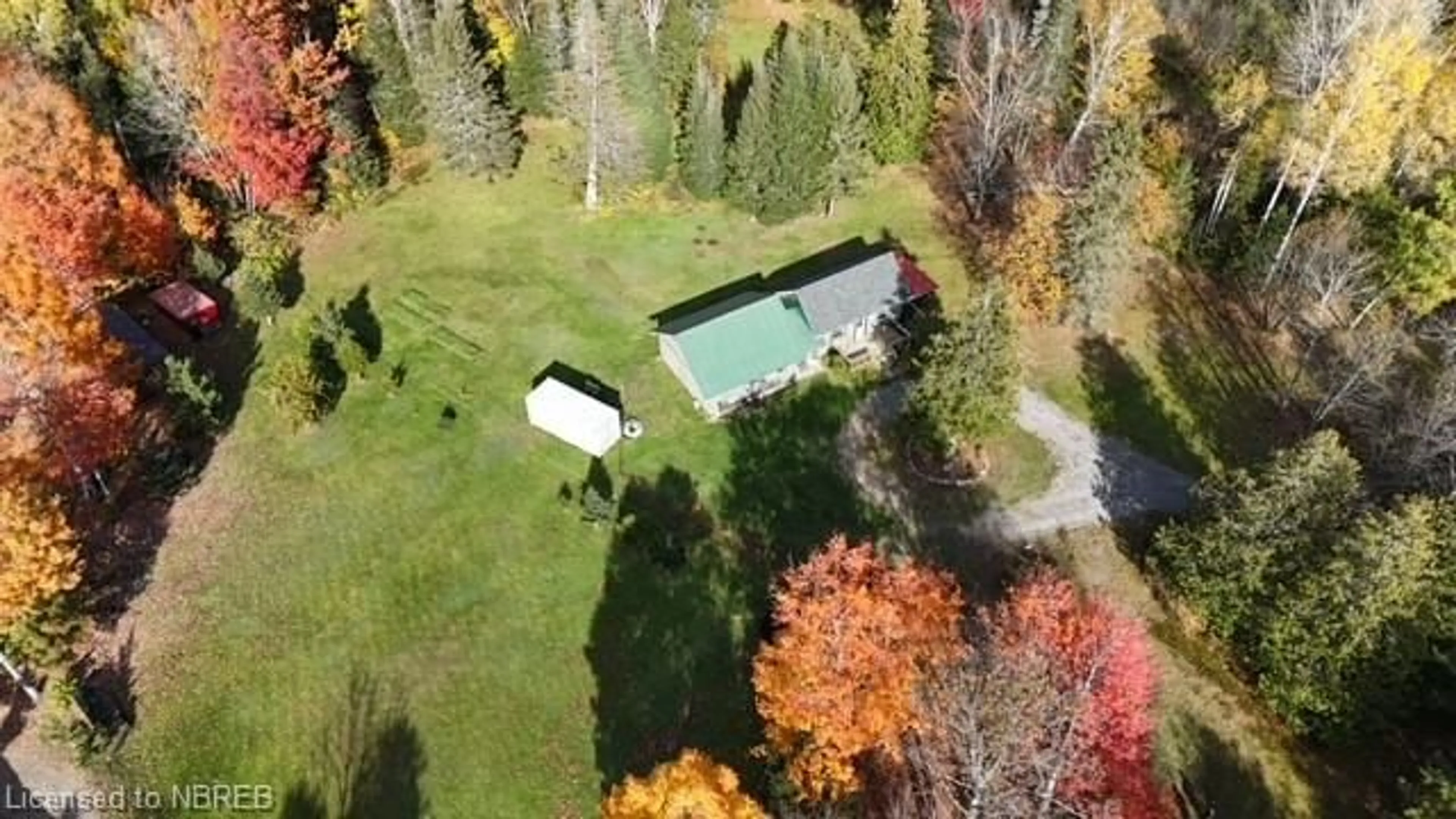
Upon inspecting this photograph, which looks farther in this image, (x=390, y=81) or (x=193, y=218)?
(x=390, y=81)

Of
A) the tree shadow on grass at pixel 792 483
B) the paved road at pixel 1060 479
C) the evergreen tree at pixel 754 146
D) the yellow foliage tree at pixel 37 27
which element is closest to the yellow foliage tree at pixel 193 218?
the yellow foliage tree at pixel 37 27

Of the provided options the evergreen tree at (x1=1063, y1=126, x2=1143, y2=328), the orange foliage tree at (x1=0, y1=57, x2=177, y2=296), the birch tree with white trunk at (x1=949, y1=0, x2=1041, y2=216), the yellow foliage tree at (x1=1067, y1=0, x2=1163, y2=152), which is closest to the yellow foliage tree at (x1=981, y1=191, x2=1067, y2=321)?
the evergreen tree at (x1=1063, y1=126, x2=1143, y2=328)

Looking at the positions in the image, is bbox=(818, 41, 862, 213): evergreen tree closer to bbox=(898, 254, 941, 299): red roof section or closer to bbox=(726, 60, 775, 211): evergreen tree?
bbox=(726, 60, 775, 211): evergreen tree

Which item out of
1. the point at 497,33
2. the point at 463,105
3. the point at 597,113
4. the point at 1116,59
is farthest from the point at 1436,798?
the point at 497,33

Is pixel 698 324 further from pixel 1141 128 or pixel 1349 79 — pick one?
pixel 1349 79

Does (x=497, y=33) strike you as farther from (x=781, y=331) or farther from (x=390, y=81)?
(x=781, y=331)

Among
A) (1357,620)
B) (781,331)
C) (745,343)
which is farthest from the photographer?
(781,331)

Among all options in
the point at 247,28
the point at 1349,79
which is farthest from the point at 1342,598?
the point at 247,28
